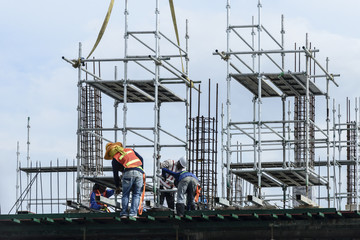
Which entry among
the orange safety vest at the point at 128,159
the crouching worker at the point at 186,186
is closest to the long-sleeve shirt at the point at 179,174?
the crouching worker at the point at 186,186

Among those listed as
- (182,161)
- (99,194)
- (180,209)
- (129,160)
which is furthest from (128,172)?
(99,194)

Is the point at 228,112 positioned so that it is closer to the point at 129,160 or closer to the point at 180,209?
the point at 180,209

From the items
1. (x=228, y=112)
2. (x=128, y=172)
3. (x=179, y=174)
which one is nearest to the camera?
(x=128, y=172)

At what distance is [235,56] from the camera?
3369cm

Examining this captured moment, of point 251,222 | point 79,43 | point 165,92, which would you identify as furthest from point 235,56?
point 251,222

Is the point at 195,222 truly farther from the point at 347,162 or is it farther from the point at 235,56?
the point at 347,162

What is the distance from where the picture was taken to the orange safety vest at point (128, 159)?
28.6 meters

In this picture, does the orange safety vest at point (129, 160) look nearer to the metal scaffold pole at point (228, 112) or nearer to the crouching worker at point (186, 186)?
the crouching worker at point (186, 186)

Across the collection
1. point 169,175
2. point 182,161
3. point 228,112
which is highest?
point 228,112

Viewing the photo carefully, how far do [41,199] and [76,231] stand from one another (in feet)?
45.5

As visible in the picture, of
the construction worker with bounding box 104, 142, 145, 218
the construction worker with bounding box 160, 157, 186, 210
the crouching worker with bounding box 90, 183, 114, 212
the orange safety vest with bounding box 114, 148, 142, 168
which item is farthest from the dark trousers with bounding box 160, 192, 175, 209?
the orange safety vest with bounding box 114, 148, 142, 168

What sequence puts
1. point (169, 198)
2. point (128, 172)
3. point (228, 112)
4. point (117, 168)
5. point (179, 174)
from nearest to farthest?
point (128, 172) → point (117, 168) → point (179, 174) → point (169, 198) → point (228, 112)

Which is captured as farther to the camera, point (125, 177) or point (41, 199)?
point (41, 199)

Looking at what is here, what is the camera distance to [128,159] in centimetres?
2864
